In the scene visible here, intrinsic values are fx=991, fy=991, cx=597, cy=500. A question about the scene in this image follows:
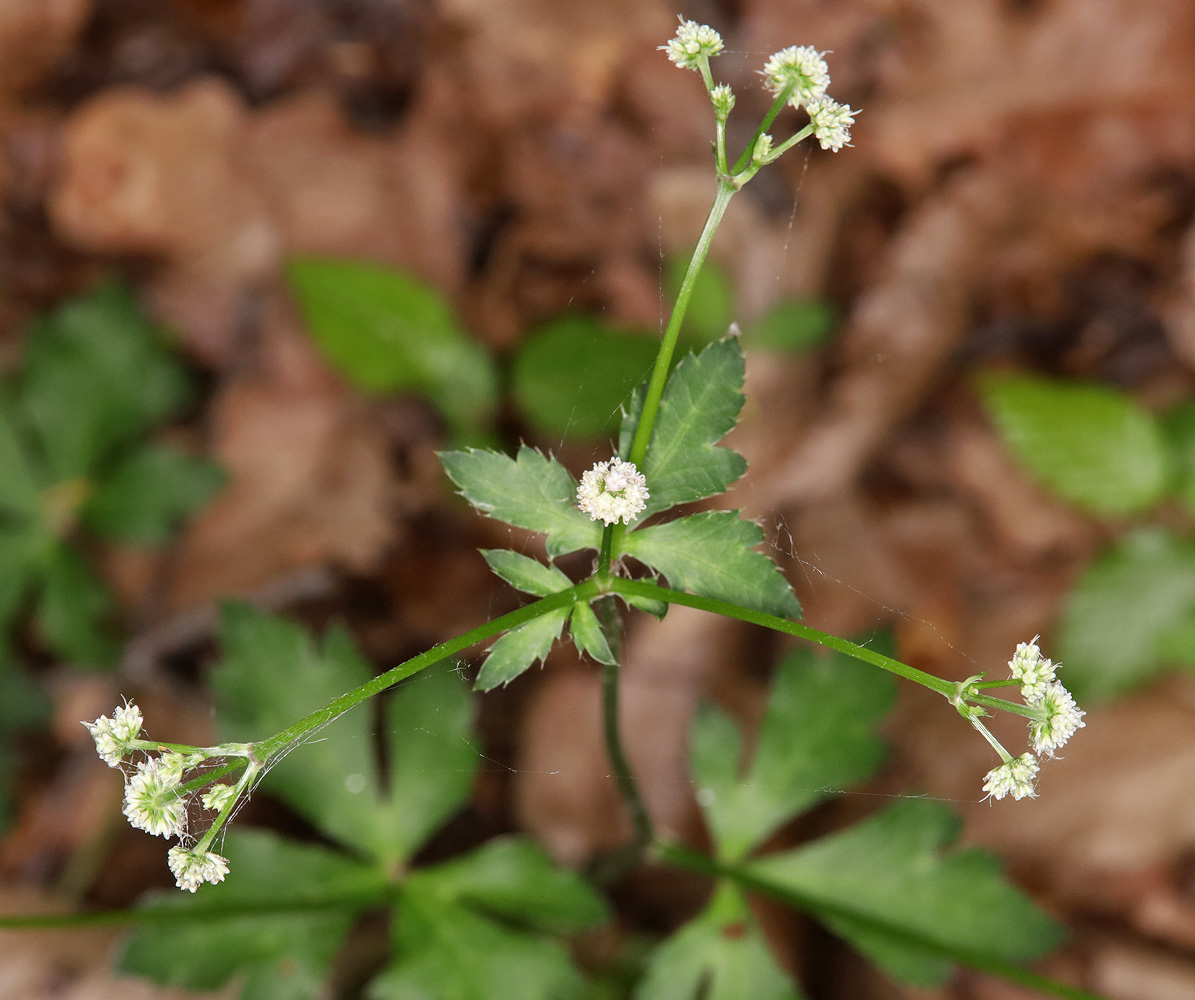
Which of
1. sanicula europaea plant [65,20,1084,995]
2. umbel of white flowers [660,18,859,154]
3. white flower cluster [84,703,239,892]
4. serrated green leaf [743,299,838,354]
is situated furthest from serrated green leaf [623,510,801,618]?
serrated green leaf [743,299,838,354]

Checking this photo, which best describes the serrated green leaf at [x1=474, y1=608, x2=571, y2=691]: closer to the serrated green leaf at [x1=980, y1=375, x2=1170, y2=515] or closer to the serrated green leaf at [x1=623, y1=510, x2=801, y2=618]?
the serrated green leaf at [x1=623, y1=510, x2=801, y2=618]

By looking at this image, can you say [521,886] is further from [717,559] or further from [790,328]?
[790,328]

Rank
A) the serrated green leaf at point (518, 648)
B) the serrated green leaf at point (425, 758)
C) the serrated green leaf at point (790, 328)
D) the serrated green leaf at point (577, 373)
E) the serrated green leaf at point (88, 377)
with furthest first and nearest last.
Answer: the serrated green leaf at point (790, 328), the serrated green leaf at point (88, 377), the serrated green leaf at point (577, 373), the serrated green leaf at point (425, 758), the serrated green leaf at point (518, 648)

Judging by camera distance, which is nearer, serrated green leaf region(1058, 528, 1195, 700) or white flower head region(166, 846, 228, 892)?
white flower head region(166, 846, 228, 892)

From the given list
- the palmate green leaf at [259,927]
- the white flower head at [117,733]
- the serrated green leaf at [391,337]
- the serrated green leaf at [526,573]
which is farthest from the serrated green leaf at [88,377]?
the serrated green leaf at [526,573]

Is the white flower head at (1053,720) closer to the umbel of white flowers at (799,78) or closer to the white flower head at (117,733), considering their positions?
the umbel of white flowers at (799,78)

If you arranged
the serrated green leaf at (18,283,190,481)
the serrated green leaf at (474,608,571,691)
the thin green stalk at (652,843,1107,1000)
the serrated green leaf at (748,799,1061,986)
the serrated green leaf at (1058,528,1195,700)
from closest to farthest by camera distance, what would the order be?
the serrated green leaf at (474,608,571,691), the thin green stalk at (652,843,1107,1000), the serrated green leaf at (748,799,1061,986), the serrated green leaf at (1058,528,1195,700), the serrated green leaf at (18,283,190,481)

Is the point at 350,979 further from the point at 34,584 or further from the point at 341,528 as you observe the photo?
the point at 34,584

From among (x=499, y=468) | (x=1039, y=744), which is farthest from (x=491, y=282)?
(x=1039, y=744)
